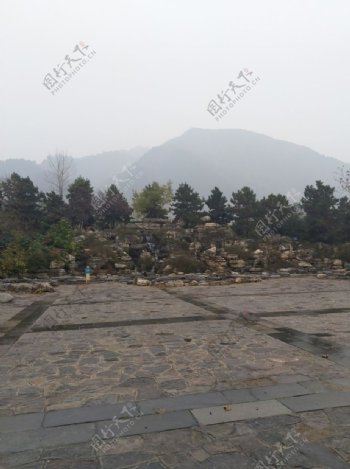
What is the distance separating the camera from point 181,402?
153 inches

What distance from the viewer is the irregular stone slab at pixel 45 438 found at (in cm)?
305

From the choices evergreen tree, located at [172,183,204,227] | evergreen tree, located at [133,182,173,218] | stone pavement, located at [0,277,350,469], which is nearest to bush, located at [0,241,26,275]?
stone pavement, located at [0,277,350,469]

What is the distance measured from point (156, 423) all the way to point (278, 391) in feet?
4.97


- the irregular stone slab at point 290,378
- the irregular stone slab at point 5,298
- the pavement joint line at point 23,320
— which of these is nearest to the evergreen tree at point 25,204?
the irregular stone slab at point 5,298

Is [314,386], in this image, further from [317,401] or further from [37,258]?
[37,258]

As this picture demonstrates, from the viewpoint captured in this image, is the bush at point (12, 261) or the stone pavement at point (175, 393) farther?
the bush at point (12, 261)

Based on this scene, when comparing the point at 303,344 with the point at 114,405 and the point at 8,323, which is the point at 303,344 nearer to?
the point at 114,405

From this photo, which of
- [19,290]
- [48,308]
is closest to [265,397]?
[48,308]

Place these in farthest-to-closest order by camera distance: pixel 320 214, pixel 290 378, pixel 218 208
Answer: pixel 218 208 → pixel 320 214 → pixel 290 378

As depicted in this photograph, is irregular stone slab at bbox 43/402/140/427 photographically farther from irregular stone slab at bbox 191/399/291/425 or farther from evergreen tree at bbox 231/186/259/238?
evergreen tree at bbox 231/186/259/238

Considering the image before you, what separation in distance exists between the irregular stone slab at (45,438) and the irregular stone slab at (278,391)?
1811mm

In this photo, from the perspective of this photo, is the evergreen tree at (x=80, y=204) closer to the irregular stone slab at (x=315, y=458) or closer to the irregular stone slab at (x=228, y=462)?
the irregular stone slab at (x=228, y=462)

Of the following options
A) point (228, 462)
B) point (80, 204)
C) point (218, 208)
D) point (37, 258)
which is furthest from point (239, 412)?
point (80, 204)

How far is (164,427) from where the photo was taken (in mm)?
3334
